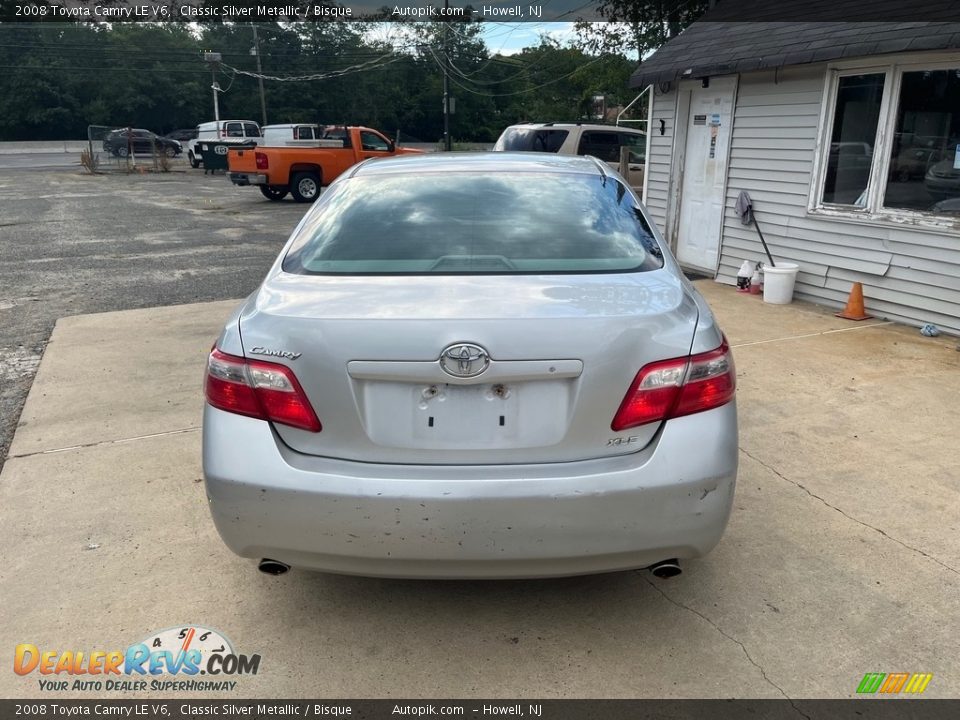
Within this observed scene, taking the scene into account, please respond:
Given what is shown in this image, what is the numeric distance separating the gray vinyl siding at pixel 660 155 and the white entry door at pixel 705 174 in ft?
0.99

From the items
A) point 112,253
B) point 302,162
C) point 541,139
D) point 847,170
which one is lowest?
point 112,253

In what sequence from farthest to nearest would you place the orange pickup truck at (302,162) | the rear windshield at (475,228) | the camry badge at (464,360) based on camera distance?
the orange pickup truck at (302,162), the rear windshield at (475,228), the camry badge at (464,360)

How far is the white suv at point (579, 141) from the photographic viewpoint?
12766mm

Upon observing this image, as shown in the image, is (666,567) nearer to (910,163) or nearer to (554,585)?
(554,585)

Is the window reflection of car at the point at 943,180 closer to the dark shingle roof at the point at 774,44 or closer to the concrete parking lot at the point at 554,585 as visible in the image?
the dark shingle roof at the point at 774,44

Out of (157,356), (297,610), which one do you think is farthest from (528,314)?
(157,356)

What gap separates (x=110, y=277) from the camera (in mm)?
9281

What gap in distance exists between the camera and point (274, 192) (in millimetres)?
20203

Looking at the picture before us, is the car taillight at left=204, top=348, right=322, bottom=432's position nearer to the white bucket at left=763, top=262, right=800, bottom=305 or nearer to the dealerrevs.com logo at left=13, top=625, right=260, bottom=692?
the dealerrevs.com logo at left=13, top=625, right=260, bottom=692

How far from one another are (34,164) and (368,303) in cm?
4118

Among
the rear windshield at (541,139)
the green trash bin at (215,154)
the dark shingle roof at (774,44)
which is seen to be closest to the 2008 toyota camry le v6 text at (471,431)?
the dark shingle roof at (774,44)

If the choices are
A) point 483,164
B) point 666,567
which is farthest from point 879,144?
point 666,567

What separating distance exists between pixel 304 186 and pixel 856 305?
1577 centimetres

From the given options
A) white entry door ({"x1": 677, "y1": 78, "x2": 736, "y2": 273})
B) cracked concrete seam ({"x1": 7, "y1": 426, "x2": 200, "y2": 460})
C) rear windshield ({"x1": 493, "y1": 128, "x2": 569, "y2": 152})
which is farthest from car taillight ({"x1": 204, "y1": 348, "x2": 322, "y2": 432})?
rear windshield ({"x1": 493, "y1": 128, "x2": 569, "y2": 152})
